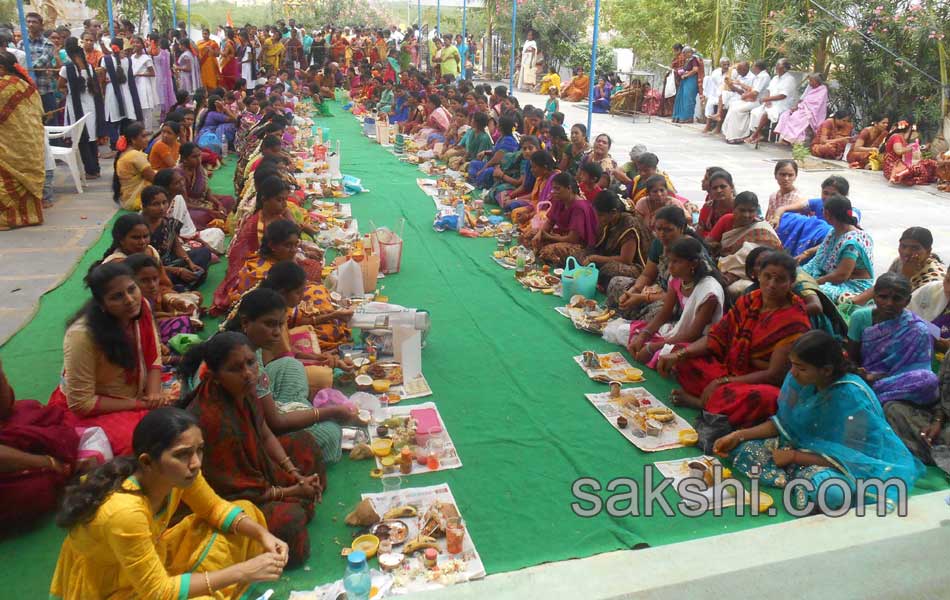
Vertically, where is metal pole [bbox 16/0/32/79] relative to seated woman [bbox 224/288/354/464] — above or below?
above

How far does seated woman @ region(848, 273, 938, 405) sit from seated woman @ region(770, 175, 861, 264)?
1.69 m

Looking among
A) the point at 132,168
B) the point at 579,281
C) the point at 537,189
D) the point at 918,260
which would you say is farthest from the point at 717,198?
the point at 132,168

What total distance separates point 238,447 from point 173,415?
0.75m

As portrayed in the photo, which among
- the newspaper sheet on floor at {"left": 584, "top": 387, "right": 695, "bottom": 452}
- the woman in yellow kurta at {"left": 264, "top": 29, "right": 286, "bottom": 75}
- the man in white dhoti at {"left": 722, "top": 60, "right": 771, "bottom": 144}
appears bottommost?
the newspaper sheet on floor at {"left": 584, "top": 387, "right": 695, "bottom": 452}

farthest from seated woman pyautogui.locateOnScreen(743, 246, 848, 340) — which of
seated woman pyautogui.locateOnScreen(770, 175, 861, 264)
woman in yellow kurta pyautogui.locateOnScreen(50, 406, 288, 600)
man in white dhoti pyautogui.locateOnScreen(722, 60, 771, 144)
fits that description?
man in white dhoti pyautogui.locateOnScreen(722, 60, 771, 144)

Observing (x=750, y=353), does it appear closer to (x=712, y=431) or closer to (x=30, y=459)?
(x=712, y=431)

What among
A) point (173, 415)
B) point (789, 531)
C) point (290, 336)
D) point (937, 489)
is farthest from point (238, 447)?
point (937, 489)

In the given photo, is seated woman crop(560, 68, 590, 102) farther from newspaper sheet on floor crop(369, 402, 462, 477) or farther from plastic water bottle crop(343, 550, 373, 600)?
plastic water bottle crop(343, 550, 373, 600)

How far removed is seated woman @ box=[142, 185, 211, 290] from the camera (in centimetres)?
523

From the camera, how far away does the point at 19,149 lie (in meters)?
7.07

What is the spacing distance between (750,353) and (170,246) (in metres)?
4.31

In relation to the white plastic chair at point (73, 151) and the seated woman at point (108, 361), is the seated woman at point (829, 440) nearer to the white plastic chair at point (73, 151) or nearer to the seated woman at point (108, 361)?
the seated woman at point (108, 361)

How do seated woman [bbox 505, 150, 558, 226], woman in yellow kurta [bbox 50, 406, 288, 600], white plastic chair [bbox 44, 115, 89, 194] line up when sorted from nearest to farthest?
woman in yellow kurta [bbox 50, 406, 288, 600] < seated woman [bbox 505, 150, 558, 226] < white plastic chair [bbox 44, 115, 89, 194]

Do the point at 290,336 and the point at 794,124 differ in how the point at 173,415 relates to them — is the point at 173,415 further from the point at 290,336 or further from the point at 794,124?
the point at 794,124
